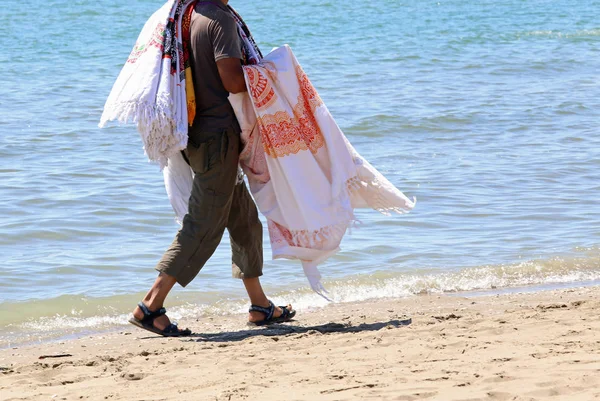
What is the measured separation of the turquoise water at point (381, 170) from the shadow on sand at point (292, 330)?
63 centimetres

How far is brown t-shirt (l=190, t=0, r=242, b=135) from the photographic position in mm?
4297

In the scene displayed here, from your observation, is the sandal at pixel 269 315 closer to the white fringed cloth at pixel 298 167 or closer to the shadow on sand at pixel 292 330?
the shadow on sand at pixel 292 330

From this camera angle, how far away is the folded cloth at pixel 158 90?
4.25 metres

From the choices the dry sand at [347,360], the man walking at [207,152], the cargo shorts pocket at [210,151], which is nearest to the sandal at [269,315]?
the dry sand at [347,360]

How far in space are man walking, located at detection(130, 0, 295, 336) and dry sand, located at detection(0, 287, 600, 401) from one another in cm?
25

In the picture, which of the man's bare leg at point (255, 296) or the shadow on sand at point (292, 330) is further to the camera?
the man's bare leg at point (255, 296)

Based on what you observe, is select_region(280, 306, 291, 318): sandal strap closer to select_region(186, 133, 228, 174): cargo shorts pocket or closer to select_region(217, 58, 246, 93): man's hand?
select_region(186, 133, 228, 174): cargo shorts pocket

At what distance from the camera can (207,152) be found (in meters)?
4.41

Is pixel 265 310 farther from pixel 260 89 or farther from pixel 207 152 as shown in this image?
pixel 260 89

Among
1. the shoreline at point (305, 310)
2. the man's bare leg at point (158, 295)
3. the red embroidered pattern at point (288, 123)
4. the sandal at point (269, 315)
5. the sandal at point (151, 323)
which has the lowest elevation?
the shoreline at point (305, 310)

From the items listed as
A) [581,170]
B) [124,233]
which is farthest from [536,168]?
[124,233]

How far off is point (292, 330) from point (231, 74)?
4.17ft

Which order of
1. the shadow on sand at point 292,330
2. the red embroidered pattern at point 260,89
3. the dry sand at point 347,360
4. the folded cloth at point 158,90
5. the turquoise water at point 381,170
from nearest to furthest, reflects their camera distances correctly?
the dry sand at point 347,360
the folded cloth at point 158,90
the red embroidered pattern at point 260,89
the shadow on sand at point 292,330
the turquoise water at point 381,170

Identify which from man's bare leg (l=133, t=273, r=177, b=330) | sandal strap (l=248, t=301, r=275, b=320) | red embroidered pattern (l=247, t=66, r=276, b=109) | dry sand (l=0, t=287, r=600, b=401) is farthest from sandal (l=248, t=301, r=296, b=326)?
red embroidered pattern (l=247, t=66, r=276, b=109)
